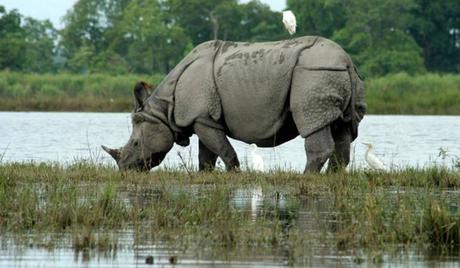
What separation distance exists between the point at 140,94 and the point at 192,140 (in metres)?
13.4

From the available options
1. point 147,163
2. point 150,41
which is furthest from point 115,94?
point 147,163

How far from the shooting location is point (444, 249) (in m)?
11.1

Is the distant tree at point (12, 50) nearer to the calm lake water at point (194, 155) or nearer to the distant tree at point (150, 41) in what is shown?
the distant tree at point (150, 41)

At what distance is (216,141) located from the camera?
17.3m

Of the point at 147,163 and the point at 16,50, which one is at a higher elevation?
the point at 16,50

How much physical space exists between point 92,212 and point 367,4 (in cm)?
6668

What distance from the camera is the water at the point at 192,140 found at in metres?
23.0

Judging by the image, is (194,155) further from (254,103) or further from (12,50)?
(12,50)

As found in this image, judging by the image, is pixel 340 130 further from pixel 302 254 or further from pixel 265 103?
pixel 302 254

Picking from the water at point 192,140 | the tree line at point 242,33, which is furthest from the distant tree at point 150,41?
the water at point 192,140

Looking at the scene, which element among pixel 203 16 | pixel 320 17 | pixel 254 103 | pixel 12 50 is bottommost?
pixel 254 103

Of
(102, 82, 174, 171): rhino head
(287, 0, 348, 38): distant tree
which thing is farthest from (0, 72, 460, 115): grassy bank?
(102, 82, 174, 171): rhino head

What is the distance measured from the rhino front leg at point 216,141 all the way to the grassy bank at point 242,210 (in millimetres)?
1332

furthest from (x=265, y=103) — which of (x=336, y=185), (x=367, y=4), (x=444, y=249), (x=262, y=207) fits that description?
(x=367, y=4)
